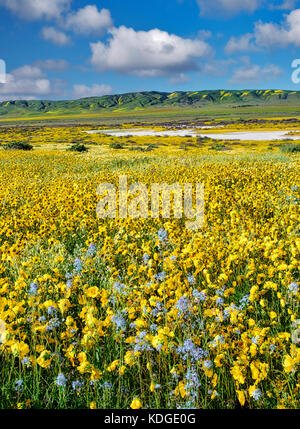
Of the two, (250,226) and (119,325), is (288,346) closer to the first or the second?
(119,325)

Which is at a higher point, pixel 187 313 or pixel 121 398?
pixel 187 313

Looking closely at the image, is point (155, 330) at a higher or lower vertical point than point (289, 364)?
lower

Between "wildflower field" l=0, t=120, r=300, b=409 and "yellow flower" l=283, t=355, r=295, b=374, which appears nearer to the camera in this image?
"yellow flower" l=283, t=355, r=295, b=374

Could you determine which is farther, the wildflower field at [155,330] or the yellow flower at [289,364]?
the wildflower field at [155,330]

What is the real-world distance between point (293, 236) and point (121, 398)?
11.0 feet

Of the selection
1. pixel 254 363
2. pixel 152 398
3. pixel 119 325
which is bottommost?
pixel 152 398

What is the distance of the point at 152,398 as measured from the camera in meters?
2.31

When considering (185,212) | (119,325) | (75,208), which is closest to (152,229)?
(185,212)

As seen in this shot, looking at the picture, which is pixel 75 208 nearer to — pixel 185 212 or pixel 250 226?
pixel 185 212

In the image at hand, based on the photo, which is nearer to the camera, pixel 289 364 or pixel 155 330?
pixel 289 364
